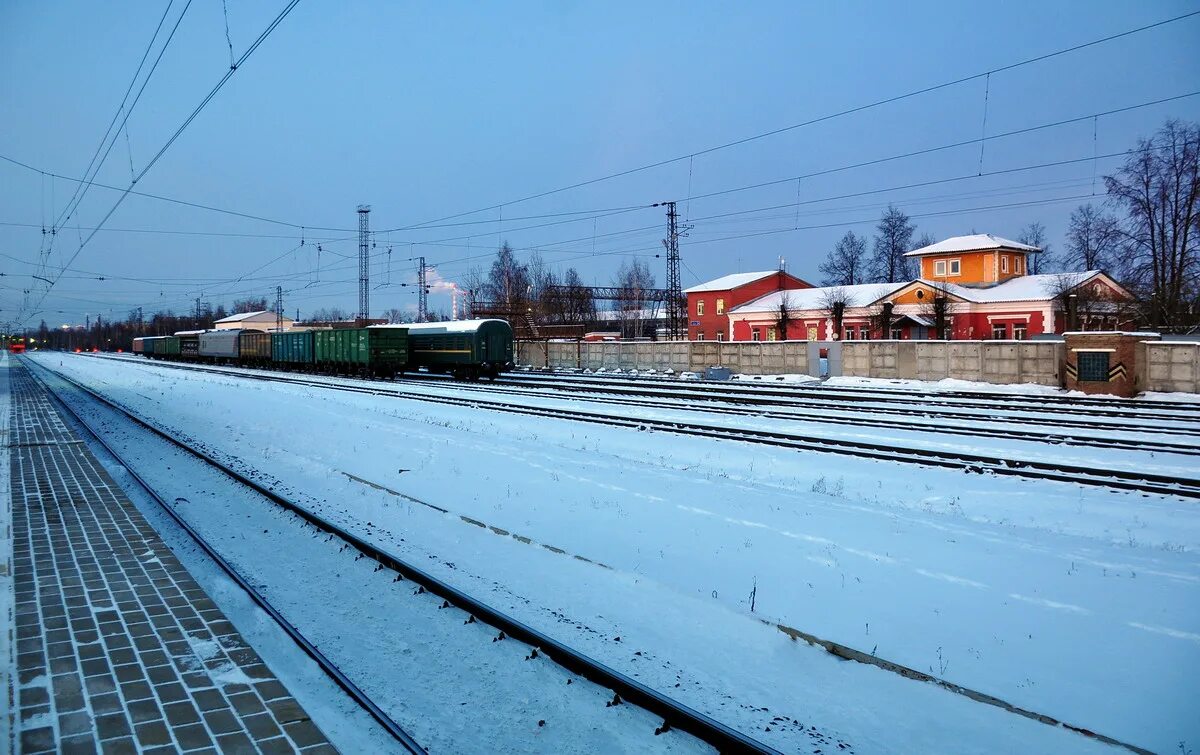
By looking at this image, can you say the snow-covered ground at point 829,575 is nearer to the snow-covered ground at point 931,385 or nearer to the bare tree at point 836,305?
the snow-covered ground at point 931,385

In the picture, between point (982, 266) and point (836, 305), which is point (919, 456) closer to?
point (836, 305)

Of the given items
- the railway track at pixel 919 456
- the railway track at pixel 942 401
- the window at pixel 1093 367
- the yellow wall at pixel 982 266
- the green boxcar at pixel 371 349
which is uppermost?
the yellow wall at pixel 982 266

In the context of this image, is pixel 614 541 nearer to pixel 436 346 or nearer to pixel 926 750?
pixel 926 750

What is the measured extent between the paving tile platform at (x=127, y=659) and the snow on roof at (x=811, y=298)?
51.9 meters

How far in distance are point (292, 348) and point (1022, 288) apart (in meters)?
49.4

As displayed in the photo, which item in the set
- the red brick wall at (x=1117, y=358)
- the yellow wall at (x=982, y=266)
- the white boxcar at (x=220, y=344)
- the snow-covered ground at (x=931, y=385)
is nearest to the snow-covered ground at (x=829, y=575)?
the red brick wall at (x=1117, y=358)

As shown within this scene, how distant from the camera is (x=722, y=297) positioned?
220 ft

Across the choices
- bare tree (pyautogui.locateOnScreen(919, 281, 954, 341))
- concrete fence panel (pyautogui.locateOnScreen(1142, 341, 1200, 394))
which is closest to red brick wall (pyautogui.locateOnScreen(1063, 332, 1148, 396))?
concrete fence panel (pyautogui.locateOnScreen(1142, 341, 1200, 394))

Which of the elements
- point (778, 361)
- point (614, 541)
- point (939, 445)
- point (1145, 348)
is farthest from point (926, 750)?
point (778, 361)

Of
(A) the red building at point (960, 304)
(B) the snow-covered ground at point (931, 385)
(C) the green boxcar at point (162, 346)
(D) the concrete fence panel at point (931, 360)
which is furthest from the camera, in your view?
(C) the green boxcar at point (162, 346)

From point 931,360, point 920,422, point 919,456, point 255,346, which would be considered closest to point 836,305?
point 931,360

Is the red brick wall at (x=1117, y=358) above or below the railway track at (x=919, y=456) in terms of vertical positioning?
above

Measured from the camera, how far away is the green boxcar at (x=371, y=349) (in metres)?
38.1

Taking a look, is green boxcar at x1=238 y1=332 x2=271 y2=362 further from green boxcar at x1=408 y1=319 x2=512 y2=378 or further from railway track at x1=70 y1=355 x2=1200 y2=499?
railway track at x1=70 y1=355 x2=1200 y2=499
